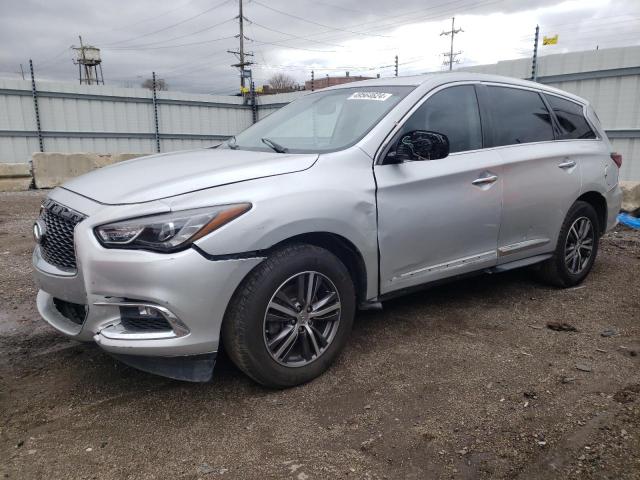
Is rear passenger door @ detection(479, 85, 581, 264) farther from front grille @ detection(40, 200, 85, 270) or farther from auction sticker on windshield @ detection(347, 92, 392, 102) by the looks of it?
front grille @ detection(40, 200, 85, 270)

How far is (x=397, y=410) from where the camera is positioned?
266 centimetres

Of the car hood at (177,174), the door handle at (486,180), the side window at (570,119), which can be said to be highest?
the side window at (570,119)

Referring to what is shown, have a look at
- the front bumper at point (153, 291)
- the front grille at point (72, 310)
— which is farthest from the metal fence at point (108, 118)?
the front bumper at point (153, 291)

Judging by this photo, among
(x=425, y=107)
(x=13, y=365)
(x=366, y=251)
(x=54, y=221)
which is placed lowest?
(x=13, y=365)

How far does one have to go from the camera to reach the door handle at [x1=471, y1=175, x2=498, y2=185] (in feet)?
11.7

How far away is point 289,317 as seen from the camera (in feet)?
9.04

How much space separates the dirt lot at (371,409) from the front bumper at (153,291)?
0.44 metres

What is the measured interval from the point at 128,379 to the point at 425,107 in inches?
101

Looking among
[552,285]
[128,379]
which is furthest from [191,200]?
[552,285]

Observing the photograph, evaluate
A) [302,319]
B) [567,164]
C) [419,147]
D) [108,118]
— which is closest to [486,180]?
[419,147]

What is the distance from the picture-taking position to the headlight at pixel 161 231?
239 cm

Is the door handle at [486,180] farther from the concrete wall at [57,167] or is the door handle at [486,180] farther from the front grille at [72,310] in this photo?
the concrete wall at [57,167]

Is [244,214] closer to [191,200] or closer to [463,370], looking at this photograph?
[191,200]

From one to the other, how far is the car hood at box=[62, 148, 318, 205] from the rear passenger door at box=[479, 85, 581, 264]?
1.69m
